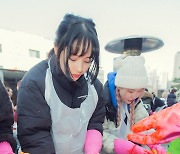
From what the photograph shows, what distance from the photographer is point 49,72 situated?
1002 mm

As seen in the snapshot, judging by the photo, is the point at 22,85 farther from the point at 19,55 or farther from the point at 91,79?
the point at 19,55

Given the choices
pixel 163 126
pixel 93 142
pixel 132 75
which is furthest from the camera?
pixel 132 75

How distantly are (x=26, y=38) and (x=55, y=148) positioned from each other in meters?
15.9

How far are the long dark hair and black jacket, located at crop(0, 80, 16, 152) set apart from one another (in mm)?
293

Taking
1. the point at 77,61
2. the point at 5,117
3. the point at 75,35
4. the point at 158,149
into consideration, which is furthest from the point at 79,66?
the point at 158,149

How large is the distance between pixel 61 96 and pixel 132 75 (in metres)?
0.52

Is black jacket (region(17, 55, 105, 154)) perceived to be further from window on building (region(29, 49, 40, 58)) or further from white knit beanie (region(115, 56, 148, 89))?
window on building (region(29, 49, 40, 58))

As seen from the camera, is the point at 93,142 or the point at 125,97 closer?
the point at 93,142

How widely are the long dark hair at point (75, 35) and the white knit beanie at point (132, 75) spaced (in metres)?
0.36

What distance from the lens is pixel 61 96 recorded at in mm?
992

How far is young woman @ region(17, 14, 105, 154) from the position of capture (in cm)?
93

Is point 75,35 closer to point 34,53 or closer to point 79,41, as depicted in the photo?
point 79,41

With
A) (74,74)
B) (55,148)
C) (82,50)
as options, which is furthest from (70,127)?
(82,50)

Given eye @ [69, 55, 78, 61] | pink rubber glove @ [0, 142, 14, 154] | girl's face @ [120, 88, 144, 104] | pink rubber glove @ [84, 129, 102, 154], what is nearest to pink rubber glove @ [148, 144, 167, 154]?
pink rubber glove @ [84, 129, 102, 154]
